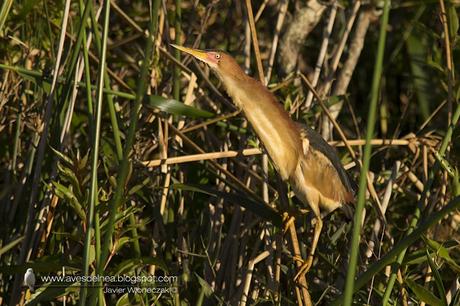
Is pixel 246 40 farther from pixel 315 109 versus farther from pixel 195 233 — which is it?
pixel 195 233

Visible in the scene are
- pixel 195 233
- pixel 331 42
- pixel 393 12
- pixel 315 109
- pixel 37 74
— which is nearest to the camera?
pixel 37 74

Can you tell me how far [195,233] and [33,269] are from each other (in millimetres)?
447

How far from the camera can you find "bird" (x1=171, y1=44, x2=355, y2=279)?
4.33 ft

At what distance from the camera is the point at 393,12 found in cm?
283

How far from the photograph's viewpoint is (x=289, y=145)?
4.58 feet

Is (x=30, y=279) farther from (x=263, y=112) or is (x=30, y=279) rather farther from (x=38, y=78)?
(x=263, y=112)

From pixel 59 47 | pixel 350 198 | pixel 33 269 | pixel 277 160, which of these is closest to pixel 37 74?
pixel 59 47

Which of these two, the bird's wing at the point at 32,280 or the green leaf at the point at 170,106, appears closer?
the bird's wing at the point at 32,280

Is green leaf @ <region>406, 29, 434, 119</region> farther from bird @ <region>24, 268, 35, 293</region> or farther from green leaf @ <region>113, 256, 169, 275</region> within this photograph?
bird @ <region>24, 268, 35, 293</region>

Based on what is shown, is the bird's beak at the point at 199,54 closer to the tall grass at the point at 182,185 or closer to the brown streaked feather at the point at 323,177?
the tall grass at the point at 182,185

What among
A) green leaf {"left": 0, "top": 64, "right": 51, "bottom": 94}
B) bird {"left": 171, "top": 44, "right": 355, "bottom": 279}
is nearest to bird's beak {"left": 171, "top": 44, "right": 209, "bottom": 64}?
bird {"left": 171, "top": 44, "right": 355, "bottom": 279}

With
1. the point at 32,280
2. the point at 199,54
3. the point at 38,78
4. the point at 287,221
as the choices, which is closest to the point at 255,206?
the point at 287,221

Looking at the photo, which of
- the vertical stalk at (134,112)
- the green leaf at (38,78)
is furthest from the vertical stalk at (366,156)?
the green leaf at (38,78)

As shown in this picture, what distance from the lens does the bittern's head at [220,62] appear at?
131 cm
